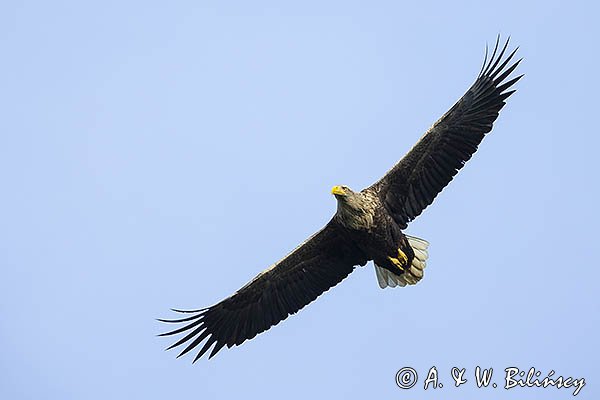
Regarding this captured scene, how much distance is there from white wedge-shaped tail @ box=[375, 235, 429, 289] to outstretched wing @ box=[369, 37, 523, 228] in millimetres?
460

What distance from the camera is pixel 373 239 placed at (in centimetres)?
1136

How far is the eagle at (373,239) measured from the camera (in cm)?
1145

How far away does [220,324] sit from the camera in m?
12.2

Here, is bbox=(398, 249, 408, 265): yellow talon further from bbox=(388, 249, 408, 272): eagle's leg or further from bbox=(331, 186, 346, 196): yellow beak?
bbox=(331, 186, 346, 196): yellow beak

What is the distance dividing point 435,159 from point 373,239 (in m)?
1.19

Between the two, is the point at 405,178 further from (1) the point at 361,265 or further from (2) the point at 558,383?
(2) the point at 558,383

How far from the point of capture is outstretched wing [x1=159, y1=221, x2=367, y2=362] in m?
11.9

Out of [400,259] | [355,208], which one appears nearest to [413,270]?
[400,259]

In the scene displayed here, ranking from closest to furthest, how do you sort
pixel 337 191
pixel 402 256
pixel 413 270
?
1. pixel 337 191
2. pixel 402 256
3. pixel 413 270

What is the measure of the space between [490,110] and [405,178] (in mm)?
1251

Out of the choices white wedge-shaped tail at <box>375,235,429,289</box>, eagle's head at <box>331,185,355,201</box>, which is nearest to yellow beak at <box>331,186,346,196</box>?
eagle's head at <box>331,185,355,201</box>

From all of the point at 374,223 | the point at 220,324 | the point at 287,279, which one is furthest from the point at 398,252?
the point at 220,324

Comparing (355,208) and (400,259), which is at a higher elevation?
(355,208)

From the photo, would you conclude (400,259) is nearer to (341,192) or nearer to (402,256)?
(402,256)
